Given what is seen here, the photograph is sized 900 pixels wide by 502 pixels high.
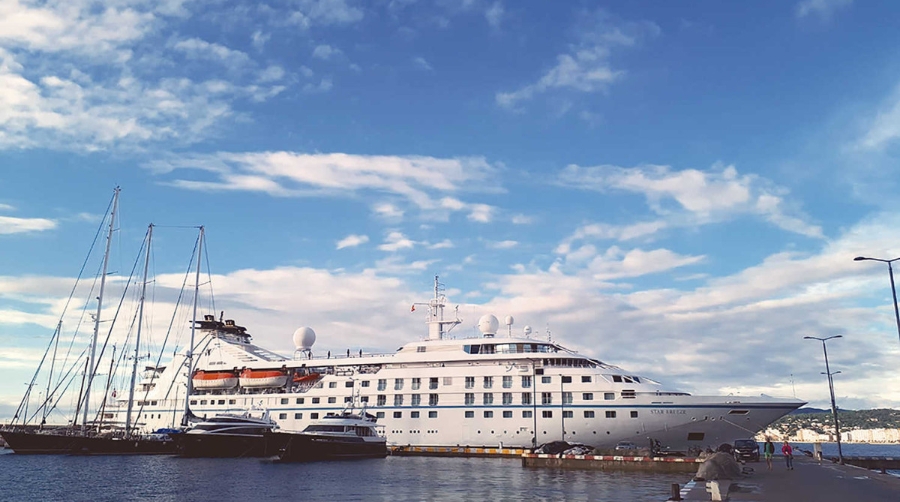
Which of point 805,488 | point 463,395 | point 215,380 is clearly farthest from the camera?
point 215,380

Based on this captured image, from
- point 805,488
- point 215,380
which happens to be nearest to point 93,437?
point 215,380

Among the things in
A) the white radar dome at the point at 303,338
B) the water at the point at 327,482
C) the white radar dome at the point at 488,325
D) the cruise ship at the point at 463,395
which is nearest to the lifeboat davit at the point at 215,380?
the cruise ship at the point at 463,395

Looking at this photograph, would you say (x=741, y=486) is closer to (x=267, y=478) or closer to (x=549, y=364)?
(x=267, y=478)

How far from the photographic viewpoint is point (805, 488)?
2536 centimetres

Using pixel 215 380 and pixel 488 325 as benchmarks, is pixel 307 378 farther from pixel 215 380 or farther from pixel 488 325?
pixel 488 325

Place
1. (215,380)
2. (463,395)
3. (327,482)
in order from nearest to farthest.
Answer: (327,482) < (463,395) < (215,380)

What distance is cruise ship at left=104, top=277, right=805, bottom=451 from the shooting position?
5262 cm

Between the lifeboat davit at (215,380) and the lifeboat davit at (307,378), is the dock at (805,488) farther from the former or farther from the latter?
the lifeboat davit at (215,380)

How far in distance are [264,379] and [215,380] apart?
7040 mm

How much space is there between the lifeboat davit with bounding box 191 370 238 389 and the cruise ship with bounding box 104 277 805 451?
0.40ft

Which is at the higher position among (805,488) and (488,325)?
(488,325)

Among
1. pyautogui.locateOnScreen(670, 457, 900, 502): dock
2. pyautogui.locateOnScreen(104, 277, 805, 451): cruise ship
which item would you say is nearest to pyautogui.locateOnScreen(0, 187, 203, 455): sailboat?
pyautogui.locateOnScreen(104, 277, 805, 451): cruise ship

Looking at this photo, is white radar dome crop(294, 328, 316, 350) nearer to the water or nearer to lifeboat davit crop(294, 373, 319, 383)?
lifeboat davit crop(294, 373, 319, 383)

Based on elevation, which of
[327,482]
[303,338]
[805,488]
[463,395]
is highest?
[303,338]
